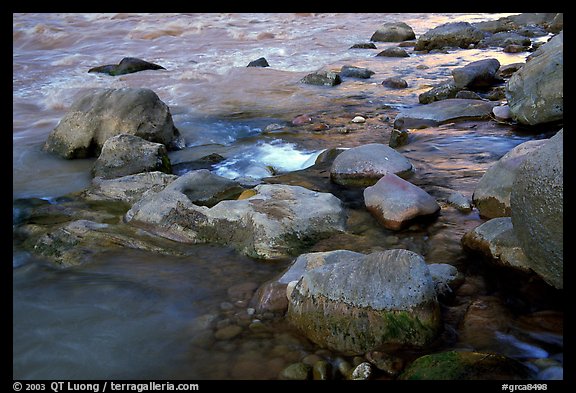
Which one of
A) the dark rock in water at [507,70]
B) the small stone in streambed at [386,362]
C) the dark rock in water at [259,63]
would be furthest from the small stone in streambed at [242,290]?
the dark rock in water at [259,63]

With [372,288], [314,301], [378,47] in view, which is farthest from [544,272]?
[378,47]

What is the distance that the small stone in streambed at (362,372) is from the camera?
7.34 feet

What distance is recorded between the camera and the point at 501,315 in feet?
8.50

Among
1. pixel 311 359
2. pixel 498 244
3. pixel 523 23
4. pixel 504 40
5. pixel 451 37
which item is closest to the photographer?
pixel 311 359

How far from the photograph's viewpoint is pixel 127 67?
10.7 meters

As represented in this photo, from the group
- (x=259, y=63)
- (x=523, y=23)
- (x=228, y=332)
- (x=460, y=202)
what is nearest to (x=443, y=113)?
(x=460, y=202)

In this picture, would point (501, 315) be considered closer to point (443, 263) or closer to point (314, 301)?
point (443, 263)

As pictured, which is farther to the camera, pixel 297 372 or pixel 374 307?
pixel 374 307

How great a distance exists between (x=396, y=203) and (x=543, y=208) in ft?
4.08

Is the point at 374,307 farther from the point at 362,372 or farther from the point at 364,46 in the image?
the point at 364,46

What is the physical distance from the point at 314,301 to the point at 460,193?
2.01 metres

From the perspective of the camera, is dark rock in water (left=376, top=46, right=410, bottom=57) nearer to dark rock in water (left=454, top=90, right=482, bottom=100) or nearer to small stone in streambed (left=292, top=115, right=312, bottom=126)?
dark rock in water (left=454, top=90, right=482, bottom=100)

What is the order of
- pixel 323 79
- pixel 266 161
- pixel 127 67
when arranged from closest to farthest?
pixel 266 161 < pixel 323 79 < pixel 127 67
